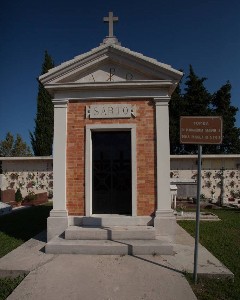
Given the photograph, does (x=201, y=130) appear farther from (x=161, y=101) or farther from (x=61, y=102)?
(x=61, y=102)

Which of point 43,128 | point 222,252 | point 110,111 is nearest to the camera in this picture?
point 222,252

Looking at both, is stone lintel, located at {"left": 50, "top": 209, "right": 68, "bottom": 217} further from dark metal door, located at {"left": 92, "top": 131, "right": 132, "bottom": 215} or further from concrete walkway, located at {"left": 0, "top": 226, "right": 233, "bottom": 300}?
concrete walkway, located at {"left": 0, "top": 226, "right": 233, "bottom": 300}

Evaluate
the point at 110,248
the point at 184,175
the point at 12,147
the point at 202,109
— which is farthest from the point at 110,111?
the point at 12,147

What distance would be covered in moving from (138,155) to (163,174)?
0.75m

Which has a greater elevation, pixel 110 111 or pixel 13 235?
pixel 110 111

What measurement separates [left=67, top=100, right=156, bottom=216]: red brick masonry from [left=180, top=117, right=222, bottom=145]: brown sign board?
7.10ft

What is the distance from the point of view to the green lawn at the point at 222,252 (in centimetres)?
399

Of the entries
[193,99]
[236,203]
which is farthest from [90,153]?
[193,99]

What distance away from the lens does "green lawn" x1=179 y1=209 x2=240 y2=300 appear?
3.99 metres

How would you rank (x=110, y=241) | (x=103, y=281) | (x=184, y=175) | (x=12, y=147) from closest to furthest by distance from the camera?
(x=103, y=281)
(x=110, y=241)
(x=184, y=175)
(x=12, y=147)

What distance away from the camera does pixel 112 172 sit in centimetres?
700

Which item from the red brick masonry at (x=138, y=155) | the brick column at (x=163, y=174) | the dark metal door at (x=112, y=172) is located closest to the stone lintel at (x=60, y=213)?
the red brick masonry at (x=138, y=155)

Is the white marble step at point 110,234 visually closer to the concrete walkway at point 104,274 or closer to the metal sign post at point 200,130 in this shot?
the concrete walkway at point 104,274

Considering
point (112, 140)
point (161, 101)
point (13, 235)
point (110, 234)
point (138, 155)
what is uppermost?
point (161, 101)
